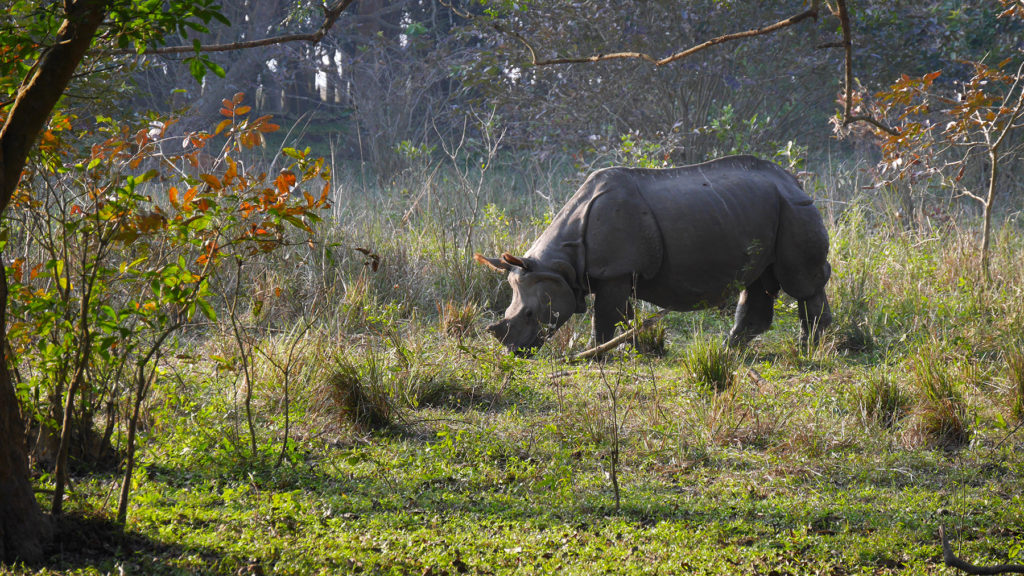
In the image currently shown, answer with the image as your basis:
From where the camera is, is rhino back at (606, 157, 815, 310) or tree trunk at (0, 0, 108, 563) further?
rhino back at (606, 157, 815, 310)

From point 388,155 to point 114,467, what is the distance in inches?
512

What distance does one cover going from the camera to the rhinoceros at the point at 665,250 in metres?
6.77

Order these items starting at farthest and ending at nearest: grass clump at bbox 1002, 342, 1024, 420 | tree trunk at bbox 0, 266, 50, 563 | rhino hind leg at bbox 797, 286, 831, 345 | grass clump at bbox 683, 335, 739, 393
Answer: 1. rhino hind leg at bbox 797, 286, 831, 345
2. grass clump at bbox 683, 335, 739, 393
3. grass clump at bbox 1002, 342, 1024, 420
4. tree trunk at bbox 0, 266, 50, 563

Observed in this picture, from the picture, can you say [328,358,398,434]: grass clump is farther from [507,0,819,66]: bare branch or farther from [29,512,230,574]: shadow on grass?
[507,0,819,66]: bare branch

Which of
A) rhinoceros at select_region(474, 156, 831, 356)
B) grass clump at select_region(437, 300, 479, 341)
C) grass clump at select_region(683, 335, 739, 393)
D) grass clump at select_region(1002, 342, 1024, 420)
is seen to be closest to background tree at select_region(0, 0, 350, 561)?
grass clump at select_region(683, 335, 739, 393)

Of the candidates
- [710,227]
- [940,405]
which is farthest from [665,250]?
[940,405]

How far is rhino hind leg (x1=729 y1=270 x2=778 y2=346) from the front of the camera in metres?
7.50

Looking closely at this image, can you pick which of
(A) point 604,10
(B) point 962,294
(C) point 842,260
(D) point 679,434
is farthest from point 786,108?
(D) point 679,434

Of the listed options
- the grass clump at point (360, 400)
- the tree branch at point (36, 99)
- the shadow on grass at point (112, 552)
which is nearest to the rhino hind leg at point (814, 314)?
the grass clump at point (360, 400)

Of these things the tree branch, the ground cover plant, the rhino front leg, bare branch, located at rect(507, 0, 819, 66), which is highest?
bare branch, located at rect(507, 0, 819, 66)

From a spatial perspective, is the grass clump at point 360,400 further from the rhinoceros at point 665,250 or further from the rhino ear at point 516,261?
the rhino ear at point 516,261

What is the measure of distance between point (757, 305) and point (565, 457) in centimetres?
365

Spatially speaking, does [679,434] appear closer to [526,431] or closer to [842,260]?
[526,431]

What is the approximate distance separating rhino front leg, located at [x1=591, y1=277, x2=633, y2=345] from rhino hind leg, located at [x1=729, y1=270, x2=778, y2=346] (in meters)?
1.15
